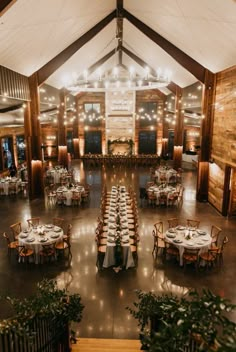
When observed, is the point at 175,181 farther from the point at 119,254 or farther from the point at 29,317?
the point at 29,317

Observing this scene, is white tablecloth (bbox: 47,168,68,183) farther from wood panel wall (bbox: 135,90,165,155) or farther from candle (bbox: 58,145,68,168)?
wood panel wall (bbox: 135,90,165,155)

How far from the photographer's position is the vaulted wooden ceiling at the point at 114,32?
7.62m

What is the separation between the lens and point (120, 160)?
24688 millimetres

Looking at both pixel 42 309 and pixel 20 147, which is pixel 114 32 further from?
pixel 42 309

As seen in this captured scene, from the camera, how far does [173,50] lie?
511 inches

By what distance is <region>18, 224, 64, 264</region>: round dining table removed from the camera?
7957 millimetres

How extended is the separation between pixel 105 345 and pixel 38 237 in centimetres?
414

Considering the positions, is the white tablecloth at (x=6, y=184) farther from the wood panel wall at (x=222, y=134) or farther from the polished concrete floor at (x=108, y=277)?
the wood panel wall at (x=222, y=134)

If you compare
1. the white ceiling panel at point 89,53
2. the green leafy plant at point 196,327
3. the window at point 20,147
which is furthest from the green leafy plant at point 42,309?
the window at point 20,147

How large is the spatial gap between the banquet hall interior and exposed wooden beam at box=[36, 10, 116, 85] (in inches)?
1.8

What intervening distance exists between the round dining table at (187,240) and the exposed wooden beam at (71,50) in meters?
9.20

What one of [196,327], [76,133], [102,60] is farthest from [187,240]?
[76,133]

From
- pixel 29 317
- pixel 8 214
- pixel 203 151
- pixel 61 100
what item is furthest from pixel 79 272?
pixel 61 100

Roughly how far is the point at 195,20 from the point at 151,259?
7.27 meters
